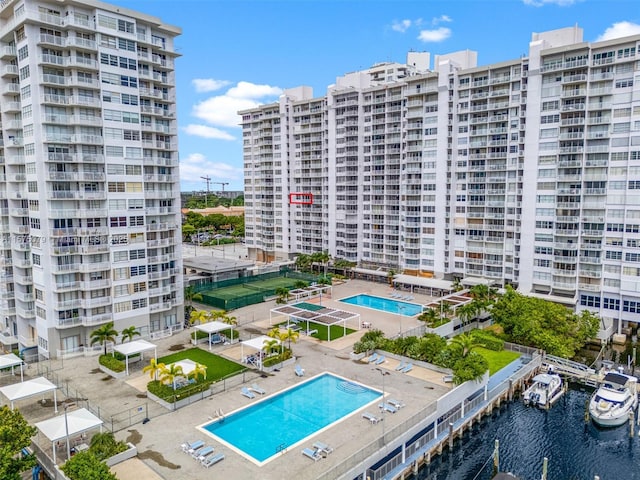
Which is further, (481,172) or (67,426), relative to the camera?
(481,172)

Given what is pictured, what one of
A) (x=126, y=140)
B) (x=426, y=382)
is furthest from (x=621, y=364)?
(x=126, y=140)

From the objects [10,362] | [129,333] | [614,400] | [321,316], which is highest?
[129,333]

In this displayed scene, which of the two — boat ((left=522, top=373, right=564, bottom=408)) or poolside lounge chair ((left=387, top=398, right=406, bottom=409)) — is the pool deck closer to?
poolside lounge chair ((left=387, top=398, right=406, bottom=409))

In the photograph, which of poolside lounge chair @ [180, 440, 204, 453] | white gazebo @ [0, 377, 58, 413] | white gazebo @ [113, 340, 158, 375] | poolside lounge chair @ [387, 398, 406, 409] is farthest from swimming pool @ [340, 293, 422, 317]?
white gazebo @ [0, 377, 58, 413]

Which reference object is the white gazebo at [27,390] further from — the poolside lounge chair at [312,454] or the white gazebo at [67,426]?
the poolside lounge chair at [312,454]

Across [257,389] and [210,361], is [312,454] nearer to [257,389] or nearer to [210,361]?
[257,389]

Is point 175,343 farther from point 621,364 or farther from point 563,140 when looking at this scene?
point 563,140

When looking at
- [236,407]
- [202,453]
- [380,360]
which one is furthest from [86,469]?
[380,360]
